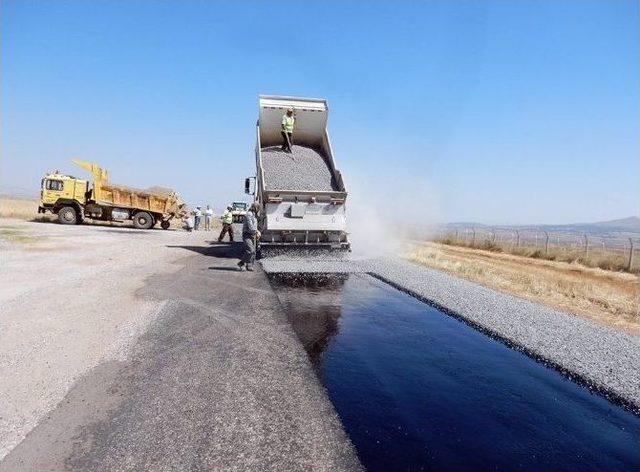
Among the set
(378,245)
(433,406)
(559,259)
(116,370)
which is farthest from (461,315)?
(559,259)

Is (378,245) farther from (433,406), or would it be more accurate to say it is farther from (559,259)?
(433,406)

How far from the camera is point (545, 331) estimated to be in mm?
7020

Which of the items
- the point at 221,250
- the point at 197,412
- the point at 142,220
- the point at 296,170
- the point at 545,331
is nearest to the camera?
the point at 197,412

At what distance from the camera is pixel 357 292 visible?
964cm

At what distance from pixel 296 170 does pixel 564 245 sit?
23039 millimetres

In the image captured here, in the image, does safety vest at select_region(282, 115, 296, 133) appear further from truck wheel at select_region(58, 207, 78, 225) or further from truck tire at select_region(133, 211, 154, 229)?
truck wheel at select_region(58, 207, 78, 225)

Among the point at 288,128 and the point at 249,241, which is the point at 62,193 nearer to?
the point at 288,128

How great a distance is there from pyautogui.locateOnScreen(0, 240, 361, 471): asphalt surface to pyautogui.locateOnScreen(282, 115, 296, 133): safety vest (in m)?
9.20

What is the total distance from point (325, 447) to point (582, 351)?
4483mm

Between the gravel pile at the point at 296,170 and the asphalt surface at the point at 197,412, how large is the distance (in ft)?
23.7

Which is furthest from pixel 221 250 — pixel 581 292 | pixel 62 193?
pixel 62 193

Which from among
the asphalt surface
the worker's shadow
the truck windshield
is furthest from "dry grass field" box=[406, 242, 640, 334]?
the truck windshield

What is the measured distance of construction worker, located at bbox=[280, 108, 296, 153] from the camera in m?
14.2

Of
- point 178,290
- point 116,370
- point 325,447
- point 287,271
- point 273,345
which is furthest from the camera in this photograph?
point 287,271
